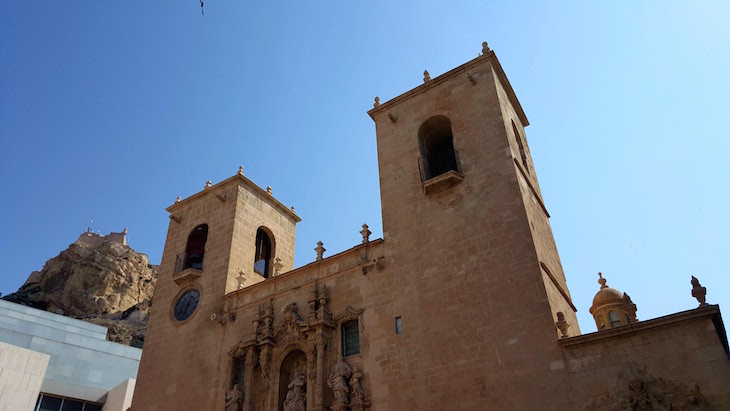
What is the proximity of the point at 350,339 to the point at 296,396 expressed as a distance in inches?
90.0

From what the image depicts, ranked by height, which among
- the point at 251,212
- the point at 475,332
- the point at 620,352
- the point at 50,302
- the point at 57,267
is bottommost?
the point at 620,352

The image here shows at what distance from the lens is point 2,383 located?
957 inches

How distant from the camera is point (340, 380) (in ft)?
48.3

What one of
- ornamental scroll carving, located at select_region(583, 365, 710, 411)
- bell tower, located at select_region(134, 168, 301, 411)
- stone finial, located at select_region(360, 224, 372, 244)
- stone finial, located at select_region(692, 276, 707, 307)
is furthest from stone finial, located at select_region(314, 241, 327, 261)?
stone finial, located at select_region(692, 276, 707, 307)

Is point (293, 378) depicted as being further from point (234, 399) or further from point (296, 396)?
point (234, 399)

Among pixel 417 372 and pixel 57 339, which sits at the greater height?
pixel 57 339

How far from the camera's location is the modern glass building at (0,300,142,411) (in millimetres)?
29177

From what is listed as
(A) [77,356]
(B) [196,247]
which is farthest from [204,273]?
(A) [77,356]

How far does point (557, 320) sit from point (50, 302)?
52.7 metres

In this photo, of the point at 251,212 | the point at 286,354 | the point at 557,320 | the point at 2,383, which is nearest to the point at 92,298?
the point at 2,383

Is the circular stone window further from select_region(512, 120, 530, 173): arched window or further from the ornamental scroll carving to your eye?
the ornamental scroll carving

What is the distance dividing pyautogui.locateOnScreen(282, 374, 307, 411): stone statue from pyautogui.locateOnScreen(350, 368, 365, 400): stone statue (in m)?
1.73

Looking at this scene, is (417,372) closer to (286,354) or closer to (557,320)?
(557,320)

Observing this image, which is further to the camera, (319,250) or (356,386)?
(319,250)
